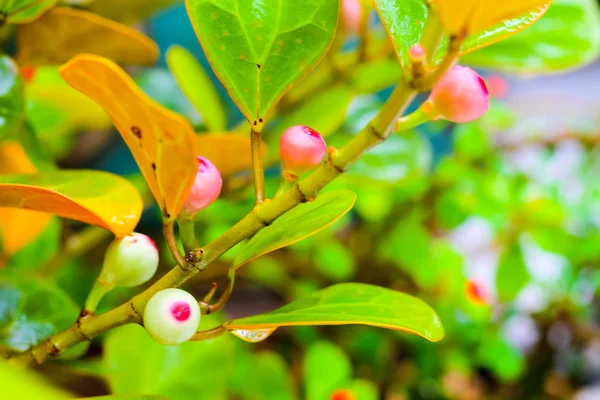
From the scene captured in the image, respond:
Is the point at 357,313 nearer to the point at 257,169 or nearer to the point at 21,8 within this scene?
the point at 257,169

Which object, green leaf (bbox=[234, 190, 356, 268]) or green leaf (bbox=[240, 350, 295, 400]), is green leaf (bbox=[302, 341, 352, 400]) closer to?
green leaf (bbox=[240, 350, 295, 400])

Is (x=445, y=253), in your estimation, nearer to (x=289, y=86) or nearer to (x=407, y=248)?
(x=407, y=248)

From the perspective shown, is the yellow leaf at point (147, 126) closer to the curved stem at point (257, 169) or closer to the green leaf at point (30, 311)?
the curved stem at point (257, 169)

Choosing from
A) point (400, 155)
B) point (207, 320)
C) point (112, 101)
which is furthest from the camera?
point (400, 155)

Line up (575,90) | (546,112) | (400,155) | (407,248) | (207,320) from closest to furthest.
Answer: (207,320) → (400,155) → (407,248) → (546,112) → (575,90)

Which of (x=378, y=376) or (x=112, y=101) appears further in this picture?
(x=378, y=376)

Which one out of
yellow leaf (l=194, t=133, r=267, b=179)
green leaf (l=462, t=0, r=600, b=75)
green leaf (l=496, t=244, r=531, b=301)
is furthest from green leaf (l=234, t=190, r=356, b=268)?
green leaf (l=496, t=244, r=531, b=301)

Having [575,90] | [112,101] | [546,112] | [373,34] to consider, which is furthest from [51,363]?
[575,90]
